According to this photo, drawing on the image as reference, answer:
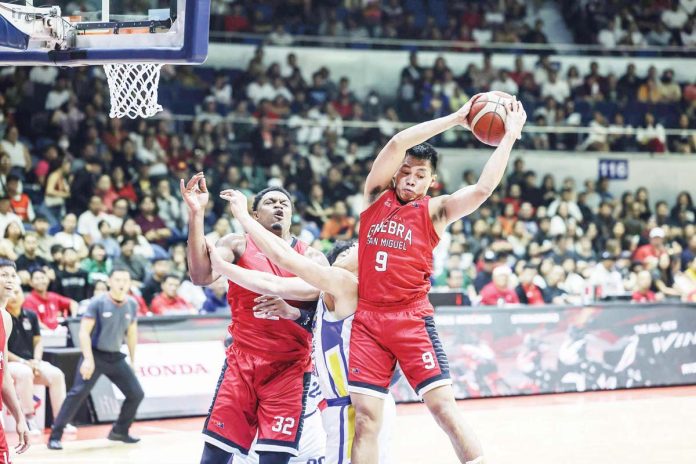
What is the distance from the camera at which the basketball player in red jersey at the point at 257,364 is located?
606 cm

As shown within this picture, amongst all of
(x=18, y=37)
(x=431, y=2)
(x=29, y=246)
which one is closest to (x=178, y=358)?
(x=29, y=246)

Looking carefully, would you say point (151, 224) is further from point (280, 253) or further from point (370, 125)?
point (280, 253)

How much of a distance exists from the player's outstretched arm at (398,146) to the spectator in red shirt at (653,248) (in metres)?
11.6

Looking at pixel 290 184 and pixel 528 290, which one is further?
pixel 290 184

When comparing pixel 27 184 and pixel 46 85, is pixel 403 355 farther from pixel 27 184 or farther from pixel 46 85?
pixel 46 85

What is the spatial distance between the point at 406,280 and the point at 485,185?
703 millimetres

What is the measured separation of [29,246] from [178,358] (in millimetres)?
2358

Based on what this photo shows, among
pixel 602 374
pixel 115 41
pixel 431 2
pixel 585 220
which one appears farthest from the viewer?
pixel 431 2

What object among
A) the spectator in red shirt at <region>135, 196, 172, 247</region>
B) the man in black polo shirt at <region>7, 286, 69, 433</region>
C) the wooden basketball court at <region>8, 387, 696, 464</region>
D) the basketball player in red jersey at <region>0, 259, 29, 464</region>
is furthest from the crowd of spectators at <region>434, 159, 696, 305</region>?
the basketball player in red jersey at <region>0, 259, 29, 464</region>

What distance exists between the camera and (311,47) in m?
20.5

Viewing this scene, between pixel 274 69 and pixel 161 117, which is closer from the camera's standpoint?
pixel 161 117

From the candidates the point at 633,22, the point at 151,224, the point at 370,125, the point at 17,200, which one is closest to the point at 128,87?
the point at 17,200

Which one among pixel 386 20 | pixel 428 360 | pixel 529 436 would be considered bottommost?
pixel 529 436

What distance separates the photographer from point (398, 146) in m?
6.11
